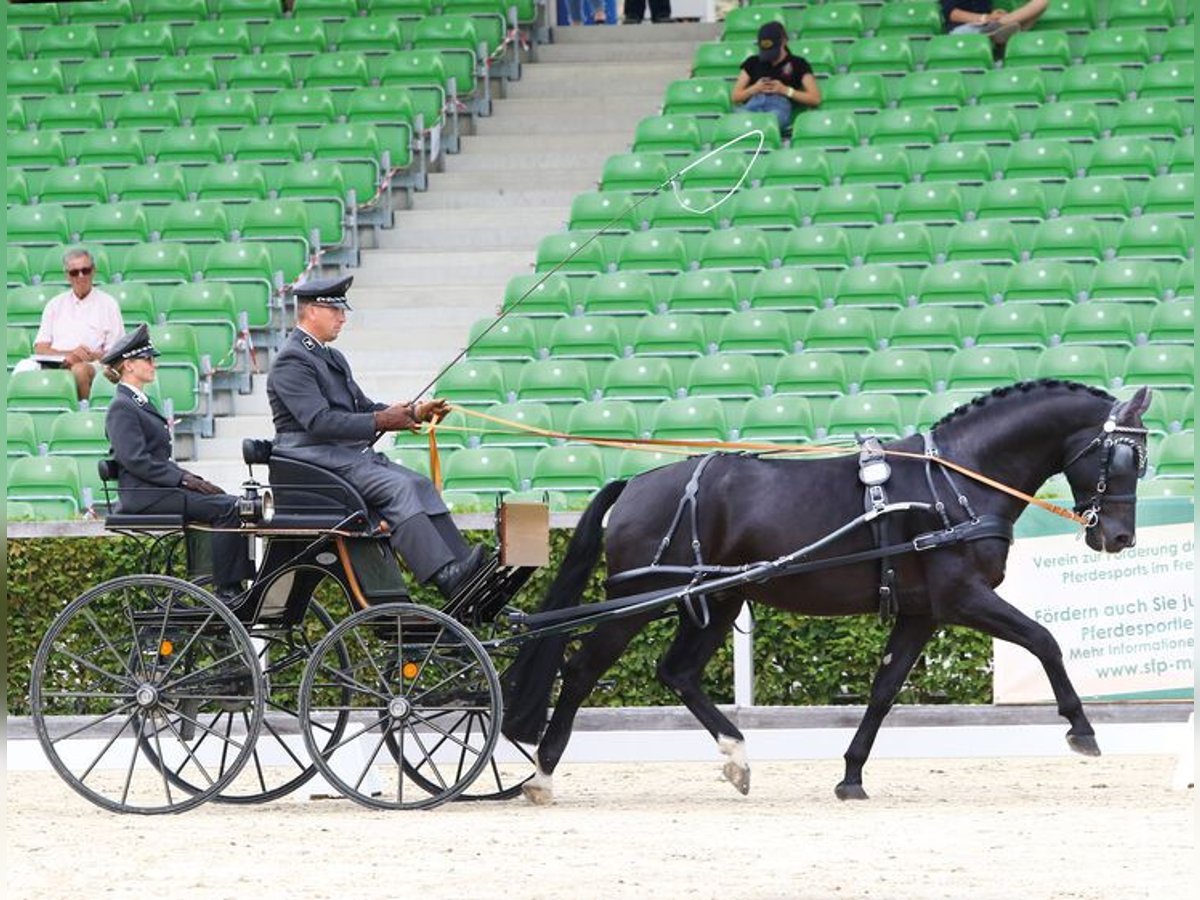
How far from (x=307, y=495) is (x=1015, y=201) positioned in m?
8.00

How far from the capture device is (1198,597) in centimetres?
959

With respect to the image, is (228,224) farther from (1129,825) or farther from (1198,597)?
(1129,825)

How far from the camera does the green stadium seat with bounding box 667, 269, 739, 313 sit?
1454 cm

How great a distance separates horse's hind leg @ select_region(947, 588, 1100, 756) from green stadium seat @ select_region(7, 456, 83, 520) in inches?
253

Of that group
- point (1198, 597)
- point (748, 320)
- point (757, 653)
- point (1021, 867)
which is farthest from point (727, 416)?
point (1021, 867)

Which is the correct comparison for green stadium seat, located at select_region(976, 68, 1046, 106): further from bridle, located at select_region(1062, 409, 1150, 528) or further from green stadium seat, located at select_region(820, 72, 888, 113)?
bridle, located at select_region(1062, 409, 1150, 528)

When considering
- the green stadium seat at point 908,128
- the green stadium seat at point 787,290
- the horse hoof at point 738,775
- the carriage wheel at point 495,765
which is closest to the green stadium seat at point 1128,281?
the green stadium seat at point 787,290

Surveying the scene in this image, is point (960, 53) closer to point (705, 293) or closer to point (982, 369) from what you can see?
point (705, 293)

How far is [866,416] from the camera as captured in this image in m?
12.7

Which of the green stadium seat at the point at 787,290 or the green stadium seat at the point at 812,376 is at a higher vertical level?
the green stadium seat at the point at 787,290

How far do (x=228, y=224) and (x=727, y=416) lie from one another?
5343mm

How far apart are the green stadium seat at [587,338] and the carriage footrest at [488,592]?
5.60 m

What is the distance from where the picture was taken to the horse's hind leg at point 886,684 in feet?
28.8

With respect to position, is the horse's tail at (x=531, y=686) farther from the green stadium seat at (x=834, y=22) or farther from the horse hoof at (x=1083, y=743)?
the green stadium seat at (x=834, y=22)
